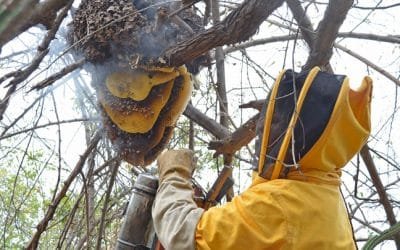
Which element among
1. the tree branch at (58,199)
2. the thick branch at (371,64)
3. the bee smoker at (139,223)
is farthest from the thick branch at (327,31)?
the tree branch at (58,199)

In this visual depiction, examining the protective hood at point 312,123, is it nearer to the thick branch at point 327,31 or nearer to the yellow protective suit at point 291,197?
the yellow protective suit at point 291,197

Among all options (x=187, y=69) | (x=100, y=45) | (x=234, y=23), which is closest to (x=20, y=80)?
(x=100, y=45)

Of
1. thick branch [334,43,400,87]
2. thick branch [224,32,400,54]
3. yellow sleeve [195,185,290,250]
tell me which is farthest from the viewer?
thick branch [334,43,400,87]

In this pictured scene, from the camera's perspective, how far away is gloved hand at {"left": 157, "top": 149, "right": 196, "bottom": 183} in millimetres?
1707

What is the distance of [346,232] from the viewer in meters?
1.53

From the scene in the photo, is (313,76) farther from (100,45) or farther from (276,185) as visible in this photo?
(100,45)

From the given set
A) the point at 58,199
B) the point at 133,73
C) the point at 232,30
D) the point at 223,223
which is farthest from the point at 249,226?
the point at 58,199

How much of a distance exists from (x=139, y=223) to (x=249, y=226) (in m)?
0.44

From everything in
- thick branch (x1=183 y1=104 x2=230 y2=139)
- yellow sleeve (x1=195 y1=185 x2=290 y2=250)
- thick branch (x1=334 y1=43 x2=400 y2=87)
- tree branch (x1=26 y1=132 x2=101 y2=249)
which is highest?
thick branch (x1=334 y1=43 x2=400 y2=87)

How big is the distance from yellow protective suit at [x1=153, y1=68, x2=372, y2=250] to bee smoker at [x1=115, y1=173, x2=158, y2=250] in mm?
139

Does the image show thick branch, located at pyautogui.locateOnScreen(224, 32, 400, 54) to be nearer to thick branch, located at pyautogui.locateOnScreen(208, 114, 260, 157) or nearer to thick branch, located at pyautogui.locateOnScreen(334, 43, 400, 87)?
thick branch, located at pyautogui.locateOnScreen(334, 43, 400, 87)

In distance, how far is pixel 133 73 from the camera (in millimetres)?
1886

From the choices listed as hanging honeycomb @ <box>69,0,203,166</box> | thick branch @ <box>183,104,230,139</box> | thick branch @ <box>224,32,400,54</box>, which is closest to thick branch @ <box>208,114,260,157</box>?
thick branch @ <box>183,104,230,139</box>

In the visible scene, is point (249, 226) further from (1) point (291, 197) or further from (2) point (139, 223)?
(2) point (139, 223)
